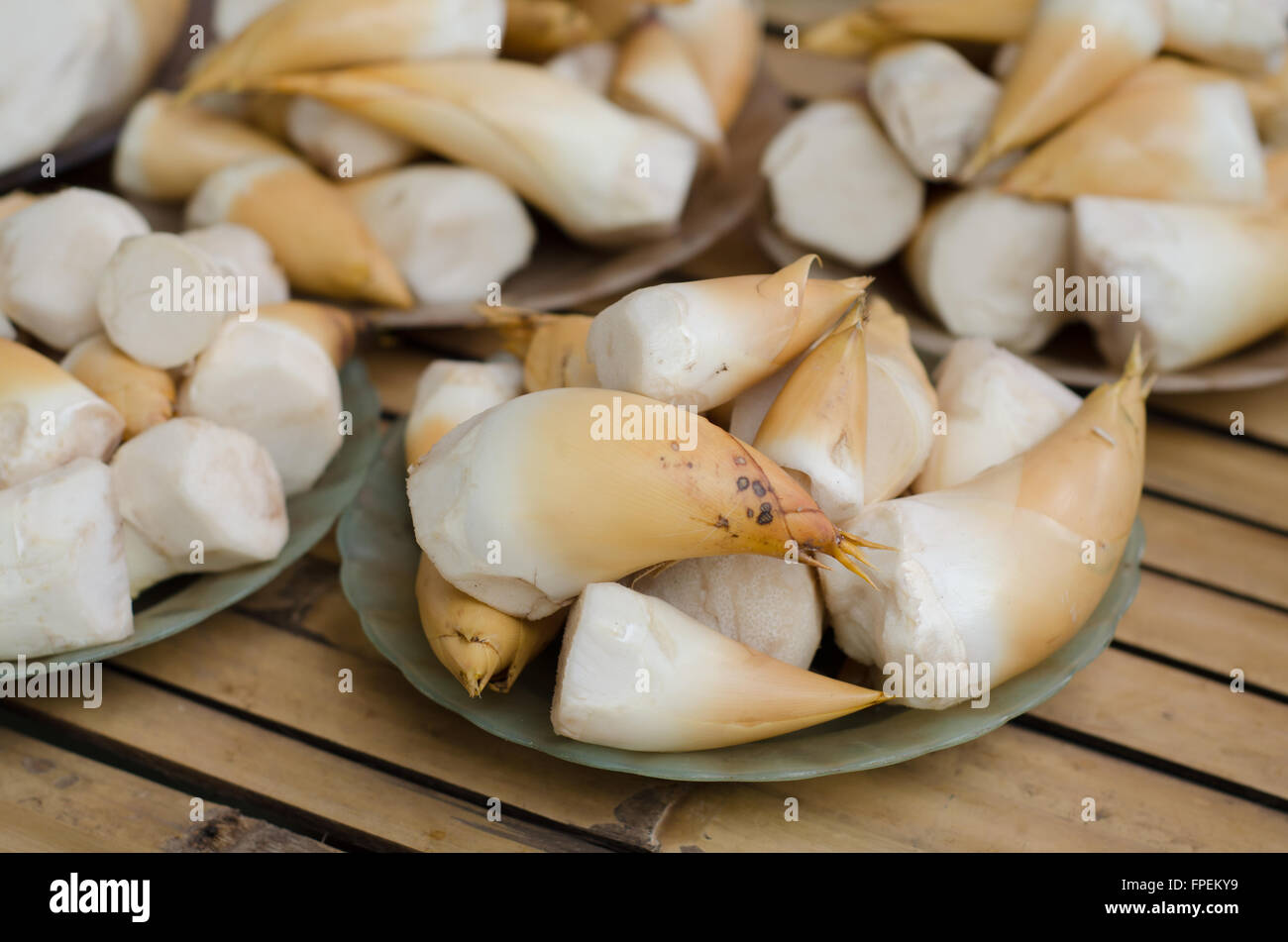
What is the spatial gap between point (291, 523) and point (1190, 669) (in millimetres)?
409

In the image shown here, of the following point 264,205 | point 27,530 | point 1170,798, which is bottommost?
point 1170,798

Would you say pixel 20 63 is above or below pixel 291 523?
above

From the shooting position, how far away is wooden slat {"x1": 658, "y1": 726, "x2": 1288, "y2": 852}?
0.45m

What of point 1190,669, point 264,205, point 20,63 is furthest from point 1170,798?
point 20,63

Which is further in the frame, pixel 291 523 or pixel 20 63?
pixel 20 63

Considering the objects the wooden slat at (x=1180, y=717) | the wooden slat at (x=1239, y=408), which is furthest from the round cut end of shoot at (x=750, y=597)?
the wooden slat at (x=1239, y=408)

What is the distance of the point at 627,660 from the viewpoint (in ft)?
1.34

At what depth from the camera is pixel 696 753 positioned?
0.43 m

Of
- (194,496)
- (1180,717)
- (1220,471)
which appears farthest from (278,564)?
(1220,471)

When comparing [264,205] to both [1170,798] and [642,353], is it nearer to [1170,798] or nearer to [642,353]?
[642,353]

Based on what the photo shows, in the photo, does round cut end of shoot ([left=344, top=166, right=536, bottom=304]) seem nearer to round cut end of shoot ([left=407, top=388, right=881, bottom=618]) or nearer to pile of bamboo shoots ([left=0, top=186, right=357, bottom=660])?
pile of bamboo shoots ([left=0, top=186, right=357, bottom=660])

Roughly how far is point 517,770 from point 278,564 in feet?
0.44

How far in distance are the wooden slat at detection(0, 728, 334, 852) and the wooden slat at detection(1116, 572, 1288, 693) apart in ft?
1.25

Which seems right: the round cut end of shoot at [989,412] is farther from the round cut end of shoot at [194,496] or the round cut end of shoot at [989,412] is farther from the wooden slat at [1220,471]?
the round cut end of shoot at [194,496]
